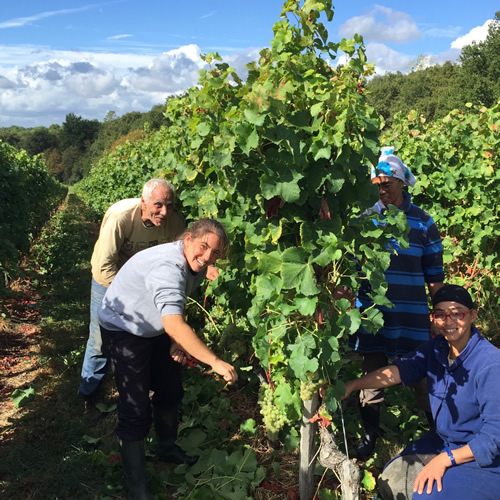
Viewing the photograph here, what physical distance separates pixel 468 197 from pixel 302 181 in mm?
4016

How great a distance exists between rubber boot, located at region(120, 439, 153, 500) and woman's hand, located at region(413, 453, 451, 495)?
1.45m

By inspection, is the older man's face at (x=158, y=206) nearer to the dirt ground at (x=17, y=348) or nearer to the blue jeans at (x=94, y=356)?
the blue jeans at (x=94, y=356)

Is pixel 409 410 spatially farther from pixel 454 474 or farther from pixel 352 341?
pixel 454 474

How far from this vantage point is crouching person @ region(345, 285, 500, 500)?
2.25m

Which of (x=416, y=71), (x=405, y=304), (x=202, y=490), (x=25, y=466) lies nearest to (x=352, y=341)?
(x=405, y=304)

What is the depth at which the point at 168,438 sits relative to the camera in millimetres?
3281

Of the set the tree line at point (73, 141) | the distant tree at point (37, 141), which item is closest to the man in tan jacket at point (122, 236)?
the tree line at point (73, 141)

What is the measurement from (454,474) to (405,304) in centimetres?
102

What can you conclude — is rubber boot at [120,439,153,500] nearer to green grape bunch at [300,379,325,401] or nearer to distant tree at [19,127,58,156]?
green grape bunch at [300,379,325,401]

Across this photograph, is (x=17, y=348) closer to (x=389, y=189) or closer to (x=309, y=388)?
(x=309, y=388)

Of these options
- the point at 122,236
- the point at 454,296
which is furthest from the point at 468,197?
the point at 122,236

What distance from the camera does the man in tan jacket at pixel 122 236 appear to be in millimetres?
3408

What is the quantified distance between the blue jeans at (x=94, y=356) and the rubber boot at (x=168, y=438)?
698 mm

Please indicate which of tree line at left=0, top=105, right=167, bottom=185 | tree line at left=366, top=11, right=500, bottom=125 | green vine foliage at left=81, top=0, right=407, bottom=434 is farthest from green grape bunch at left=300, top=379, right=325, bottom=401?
tree line at left=0, top=105, right=167, bottom=185
